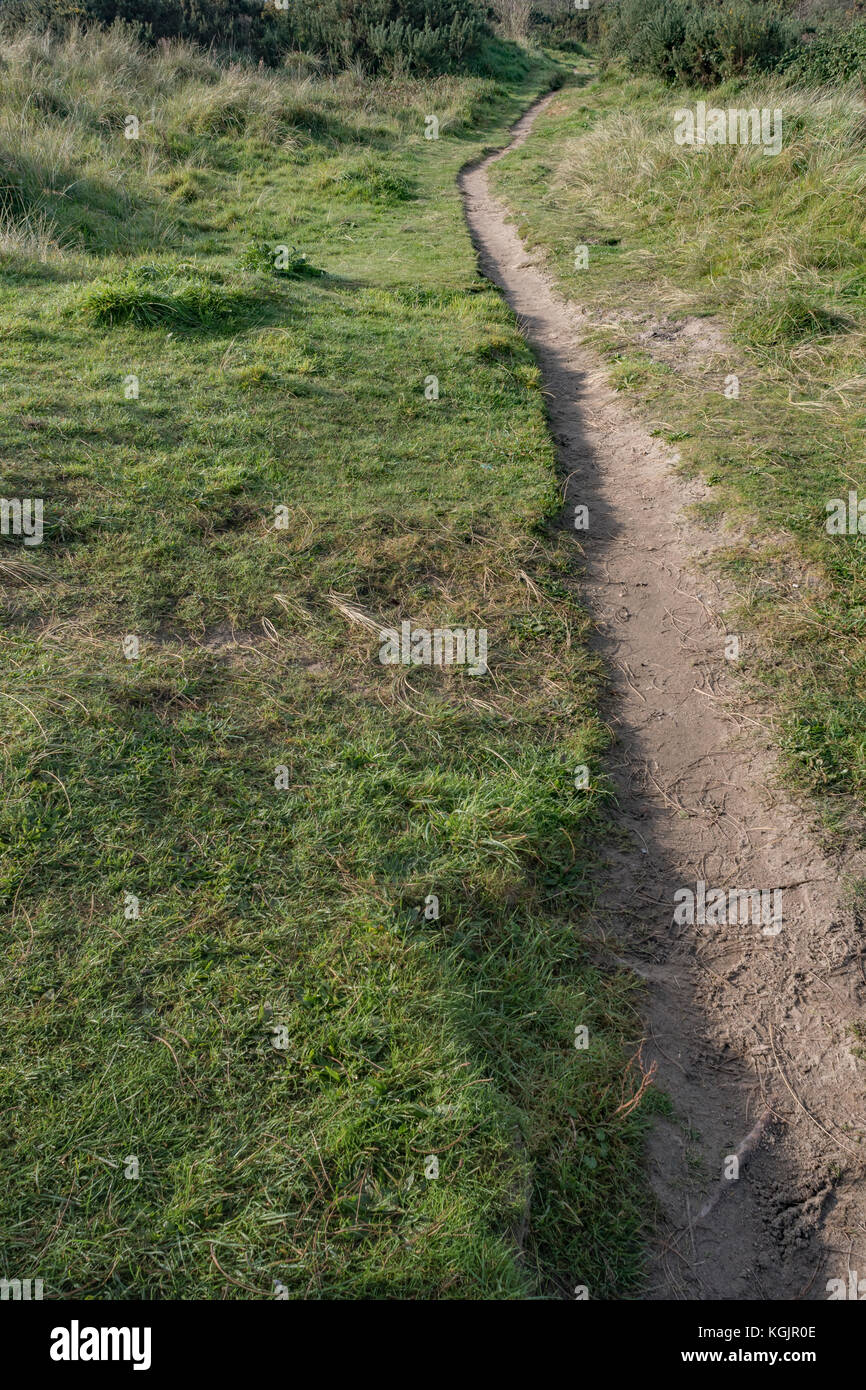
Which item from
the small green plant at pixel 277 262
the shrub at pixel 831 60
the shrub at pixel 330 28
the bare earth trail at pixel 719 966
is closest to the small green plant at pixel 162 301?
the small green plant at pixel 277 262

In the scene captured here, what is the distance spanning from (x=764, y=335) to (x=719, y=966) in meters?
6.48

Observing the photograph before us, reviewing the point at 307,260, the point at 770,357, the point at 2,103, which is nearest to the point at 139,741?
the point at 770,357

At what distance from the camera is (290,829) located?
3.61 metres

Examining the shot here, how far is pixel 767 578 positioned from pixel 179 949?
13.3 feet

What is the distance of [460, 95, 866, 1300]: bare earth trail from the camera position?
2.70 meters

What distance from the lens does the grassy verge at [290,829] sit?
2.54 meters

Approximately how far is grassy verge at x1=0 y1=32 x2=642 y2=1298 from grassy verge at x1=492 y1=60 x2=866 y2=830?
114 centimetres

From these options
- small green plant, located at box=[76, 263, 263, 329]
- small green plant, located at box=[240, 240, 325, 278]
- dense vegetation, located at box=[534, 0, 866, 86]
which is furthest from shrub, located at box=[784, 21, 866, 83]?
small green plant, located at box=[76, 263, 263, 329]

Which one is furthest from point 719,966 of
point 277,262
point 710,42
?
point 710,42

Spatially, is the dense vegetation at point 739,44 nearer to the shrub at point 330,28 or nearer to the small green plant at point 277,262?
the shrub at point 330,28

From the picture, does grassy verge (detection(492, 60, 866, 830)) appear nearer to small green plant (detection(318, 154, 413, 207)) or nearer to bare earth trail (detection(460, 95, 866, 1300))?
bare earth trail (detection(460, 95, 866, 1300))

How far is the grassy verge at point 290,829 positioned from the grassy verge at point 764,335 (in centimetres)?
114

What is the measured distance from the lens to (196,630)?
4.58m

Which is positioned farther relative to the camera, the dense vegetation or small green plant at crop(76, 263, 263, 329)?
the dense vegetation
